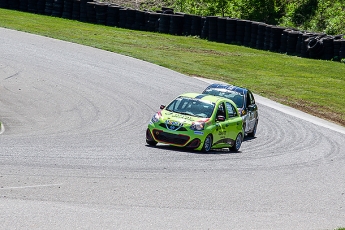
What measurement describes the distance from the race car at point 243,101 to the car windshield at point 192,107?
2.70 meters

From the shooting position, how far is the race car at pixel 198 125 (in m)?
19.3

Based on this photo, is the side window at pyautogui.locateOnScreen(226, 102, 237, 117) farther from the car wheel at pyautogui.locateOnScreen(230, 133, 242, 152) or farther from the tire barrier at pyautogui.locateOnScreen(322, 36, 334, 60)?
the tire barrier at pyautogui.locateOnScreen(322, 36, 334, 60)

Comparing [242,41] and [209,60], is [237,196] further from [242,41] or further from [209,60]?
[242,41]

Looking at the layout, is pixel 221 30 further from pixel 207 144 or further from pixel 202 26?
pixel 207 144

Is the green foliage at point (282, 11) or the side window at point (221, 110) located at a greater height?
the green foliage at point (282, 11)

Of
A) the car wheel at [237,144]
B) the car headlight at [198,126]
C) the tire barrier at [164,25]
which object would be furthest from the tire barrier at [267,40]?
the car headlight at [198,126]

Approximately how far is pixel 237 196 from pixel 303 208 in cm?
121

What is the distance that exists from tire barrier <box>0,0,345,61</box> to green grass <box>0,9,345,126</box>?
26.7 inches

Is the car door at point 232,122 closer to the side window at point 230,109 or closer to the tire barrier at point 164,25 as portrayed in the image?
the side window at point 230,109

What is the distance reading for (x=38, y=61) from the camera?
34156mm

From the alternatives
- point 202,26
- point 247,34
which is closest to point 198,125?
point 247,34

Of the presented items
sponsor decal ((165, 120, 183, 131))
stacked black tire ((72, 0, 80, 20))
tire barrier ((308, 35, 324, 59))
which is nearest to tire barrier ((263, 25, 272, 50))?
tire barrier ((308, 35, 324, 59))

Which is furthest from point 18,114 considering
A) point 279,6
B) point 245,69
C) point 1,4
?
point 279,6

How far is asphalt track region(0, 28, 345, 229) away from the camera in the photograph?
478 inches
